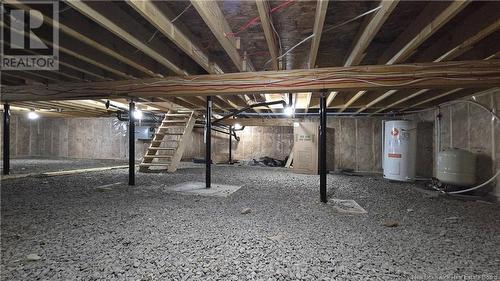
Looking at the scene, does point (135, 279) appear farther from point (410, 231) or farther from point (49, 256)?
point (410, 231)

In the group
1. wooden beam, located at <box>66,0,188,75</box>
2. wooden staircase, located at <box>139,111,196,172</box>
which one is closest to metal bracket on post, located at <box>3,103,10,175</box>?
wooden staircase, located at <box>139,111,196,172</box>

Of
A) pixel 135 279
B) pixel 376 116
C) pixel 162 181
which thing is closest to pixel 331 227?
pixel 135 279

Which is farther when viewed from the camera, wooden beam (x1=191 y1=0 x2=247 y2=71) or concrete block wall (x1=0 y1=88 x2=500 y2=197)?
concrete block wall (x1=0 y1=88 x2=500 y2=197)

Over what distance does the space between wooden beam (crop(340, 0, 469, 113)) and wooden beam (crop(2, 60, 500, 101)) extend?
18 cm

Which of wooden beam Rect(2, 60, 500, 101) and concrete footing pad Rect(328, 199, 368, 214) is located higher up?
wooden beam Rect(2, 60, 500, 101)

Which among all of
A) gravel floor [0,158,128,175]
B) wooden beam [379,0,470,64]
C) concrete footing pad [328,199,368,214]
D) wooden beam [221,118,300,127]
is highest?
wooden beam [379,0,470,64]

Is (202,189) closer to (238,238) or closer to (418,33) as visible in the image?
(238,238)

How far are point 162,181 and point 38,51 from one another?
94.4 inches

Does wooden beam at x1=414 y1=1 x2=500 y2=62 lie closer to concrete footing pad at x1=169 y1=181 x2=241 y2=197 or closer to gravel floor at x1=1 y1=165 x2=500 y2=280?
gravel floor at x1=1 y1=165 x2=500 y2=280

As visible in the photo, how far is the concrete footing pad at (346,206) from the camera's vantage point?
93.7 inches

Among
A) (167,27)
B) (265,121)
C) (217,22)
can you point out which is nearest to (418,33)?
(217,22)

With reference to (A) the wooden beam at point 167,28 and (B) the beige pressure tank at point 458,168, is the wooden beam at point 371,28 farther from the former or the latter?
(B) the beige pressure tank at point 458,168

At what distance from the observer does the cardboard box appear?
5277 mm

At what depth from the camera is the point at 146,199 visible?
274 centimetres
